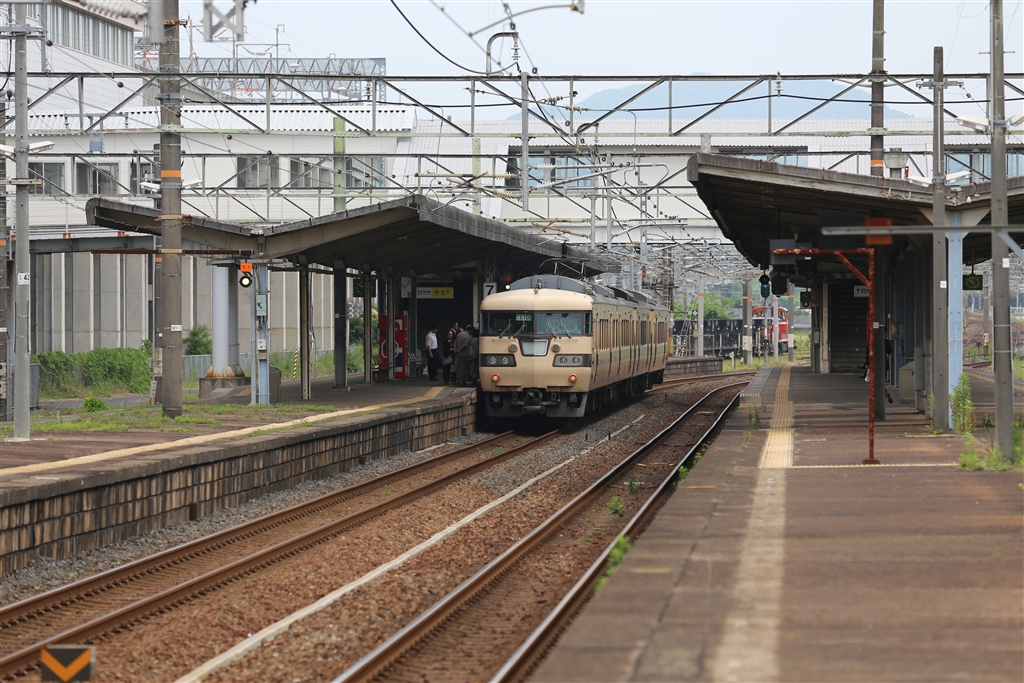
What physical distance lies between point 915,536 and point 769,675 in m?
3.96

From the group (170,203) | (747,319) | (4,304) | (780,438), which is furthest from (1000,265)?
(747,319)

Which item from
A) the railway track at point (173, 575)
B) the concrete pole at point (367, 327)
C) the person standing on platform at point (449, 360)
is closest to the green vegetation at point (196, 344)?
the concrete pole at point (367, 327)

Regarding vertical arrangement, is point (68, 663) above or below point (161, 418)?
below

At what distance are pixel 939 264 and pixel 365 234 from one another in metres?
9.85

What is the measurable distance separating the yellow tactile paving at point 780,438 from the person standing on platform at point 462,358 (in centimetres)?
679

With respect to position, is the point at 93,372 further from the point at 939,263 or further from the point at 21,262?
the point at 939,263

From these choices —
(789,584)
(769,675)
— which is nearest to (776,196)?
(789,584)

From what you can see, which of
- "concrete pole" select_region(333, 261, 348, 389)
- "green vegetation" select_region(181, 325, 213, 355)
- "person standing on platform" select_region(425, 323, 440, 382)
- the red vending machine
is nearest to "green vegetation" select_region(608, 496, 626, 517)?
"concrete pole" select_region(333, 261, 348, 389)

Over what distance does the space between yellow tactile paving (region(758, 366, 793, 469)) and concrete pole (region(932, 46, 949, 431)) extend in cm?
221

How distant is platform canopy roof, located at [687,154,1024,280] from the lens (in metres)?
16.6

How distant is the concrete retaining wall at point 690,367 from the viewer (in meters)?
48.5

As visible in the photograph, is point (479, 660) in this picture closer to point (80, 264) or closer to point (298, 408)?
point (298, 408)

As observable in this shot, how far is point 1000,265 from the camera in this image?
14.4 metres

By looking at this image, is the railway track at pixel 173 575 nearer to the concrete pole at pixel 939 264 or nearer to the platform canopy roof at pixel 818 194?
the platform canopy roof at pixel 818 194
